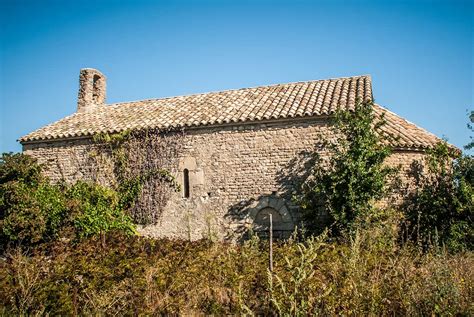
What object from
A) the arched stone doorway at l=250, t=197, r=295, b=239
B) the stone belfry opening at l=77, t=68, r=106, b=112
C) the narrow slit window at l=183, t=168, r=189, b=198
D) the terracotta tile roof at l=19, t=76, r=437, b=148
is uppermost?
the stone belfry opening at l=77, t=68, r=106, b=112

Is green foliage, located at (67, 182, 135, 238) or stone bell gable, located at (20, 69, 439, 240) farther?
stone bell gable, located at (20, 69, 439, 240)

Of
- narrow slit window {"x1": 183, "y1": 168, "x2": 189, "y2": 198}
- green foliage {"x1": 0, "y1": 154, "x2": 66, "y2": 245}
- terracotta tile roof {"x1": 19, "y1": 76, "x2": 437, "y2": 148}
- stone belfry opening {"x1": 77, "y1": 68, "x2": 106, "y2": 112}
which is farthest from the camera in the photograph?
stone belfry opening {"x1": 77, "y1": 68, "x2": 106, "y2": 112}

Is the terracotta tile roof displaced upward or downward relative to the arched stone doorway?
upward

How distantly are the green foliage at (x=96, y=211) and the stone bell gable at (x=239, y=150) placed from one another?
2.97 feet

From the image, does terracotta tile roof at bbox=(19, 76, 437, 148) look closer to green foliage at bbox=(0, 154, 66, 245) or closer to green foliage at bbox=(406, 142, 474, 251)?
green foliage at bbox=(406, 142, 474, 251)

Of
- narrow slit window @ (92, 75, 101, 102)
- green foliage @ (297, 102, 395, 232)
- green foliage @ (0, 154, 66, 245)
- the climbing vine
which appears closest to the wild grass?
green foliage @ (297, 102, 395, 232)

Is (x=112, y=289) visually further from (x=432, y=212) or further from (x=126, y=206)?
(x=432, y=212)

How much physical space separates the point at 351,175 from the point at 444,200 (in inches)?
112

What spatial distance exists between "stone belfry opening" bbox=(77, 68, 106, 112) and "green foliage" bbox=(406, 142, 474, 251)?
14244 millimetres

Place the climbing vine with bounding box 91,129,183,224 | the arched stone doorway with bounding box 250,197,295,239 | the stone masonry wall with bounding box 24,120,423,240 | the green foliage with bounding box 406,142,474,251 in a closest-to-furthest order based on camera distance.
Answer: the green foliage with bounding box 406,142,474,251 < the arched stone doorway with bounding box 250,197,295,239 < the stone masonry wall with bounding box 24,120,423,240 < the climbing vine with bounding box 91,129,183,224

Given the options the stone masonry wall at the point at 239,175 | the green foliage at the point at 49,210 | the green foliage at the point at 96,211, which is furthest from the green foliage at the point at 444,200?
the green foliage at the point at 49,210

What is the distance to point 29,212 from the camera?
10.6 m

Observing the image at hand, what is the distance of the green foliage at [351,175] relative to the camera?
31.9 feet

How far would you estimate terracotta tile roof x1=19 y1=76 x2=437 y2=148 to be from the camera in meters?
11.4
